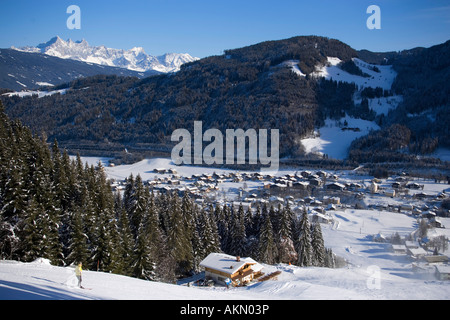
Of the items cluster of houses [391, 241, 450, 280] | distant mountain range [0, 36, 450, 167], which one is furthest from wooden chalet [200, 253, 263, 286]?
distant mountain range [0, 36, 450, 167]

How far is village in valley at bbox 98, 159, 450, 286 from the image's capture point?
Answer: 2420 cm

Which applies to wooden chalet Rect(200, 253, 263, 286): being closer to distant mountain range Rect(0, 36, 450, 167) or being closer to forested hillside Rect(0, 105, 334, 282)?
forested hillside Rect(0, 105, 334, 282)

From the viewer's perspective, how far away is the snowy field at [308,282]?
10.4 m

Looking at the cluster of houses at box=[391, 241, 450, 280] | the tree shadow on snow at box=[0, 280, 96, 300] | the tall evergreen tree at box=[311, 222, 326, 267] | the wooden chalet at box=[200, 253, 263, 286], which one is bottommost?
the cluster of houses at box=[391, 241, 450, 280]

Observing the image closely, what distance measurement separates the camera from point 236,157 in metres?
83.2

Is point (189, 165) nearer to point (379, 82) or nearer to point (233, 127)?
point (233, 127)

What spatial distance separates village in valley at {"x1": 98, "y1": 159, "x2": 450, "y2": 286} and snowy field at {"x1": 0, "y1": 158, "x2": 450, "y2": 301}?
10.4 inches

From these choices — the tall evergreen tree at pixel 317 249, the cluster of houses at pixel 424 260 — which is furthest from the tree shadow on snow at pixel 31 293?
the cluster of houses at pixel 424 260

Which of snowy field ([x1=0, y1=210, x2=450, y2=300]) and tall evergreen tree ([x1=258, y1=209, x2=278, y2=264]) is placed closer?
snowy field ([x1=0, y1=210, x2=450, y2=300])

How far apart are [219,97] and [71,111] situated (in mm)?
68742

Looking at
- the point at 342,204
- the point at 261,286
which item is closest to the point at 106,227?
the point at 261,286

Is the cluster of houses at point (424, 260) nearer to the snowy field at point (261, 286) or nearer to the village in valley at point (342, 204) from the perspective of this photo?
the village in valley at point (342, 204)

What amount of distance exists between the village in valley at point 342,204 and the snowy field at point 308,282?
0.26 meters
